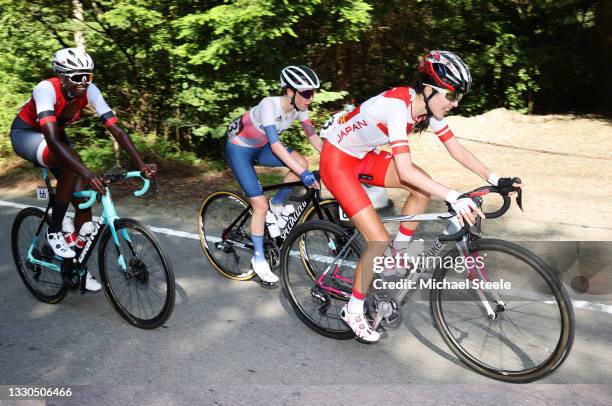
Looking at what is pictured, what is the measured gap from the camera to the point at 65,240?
16.4ft

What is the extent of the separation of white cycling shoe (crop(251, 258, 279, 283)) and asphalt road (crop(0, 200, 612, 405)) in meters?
0.16

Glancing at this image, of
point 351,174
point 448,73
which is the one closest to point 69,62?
point 351,174

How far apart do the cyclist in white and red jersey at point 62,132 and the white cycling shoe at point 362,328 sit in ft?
6.28

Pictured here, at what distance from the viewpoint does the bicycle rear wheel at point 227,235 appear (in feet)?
19.0

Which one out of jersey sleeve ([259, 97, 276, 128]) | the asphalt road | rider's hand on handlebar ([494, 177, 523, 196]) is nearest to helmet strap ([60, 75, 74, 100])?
jersey sleeve ([259, 97, 276, 128])

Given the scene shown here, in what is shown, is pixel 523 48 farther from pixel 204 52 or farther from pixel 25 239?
pixel 25 239

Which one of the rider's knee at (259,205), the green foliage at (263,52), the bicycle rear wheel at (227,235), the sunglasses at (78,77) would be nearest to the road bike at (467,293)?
the rider's knee at (259,205)

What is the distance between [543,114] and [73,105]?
1169cm

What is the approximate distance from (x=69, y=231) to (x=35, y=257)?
1.72 feet

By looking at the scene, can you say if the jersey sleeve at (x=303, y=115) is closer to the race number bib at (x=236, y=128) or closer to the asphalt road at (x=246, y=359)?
the race number bib at (x=236, y=128)

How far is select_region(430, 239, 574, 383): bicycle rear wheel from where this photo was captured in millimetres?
3555

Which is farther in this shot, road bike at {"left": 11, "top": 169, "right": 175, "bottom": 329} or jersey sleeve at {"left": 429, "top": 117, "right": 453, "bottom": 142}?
road bike at {"left": 11, "top": 169, "right": 175, "bottom": 329}

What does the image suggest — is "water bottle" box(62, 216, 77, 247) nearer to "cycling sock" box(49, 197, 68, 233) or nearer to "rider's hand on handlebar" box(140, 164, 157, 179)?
"cycling sock" box(49, 197, 68, 233)

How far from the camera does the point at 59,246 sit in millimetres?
4914
